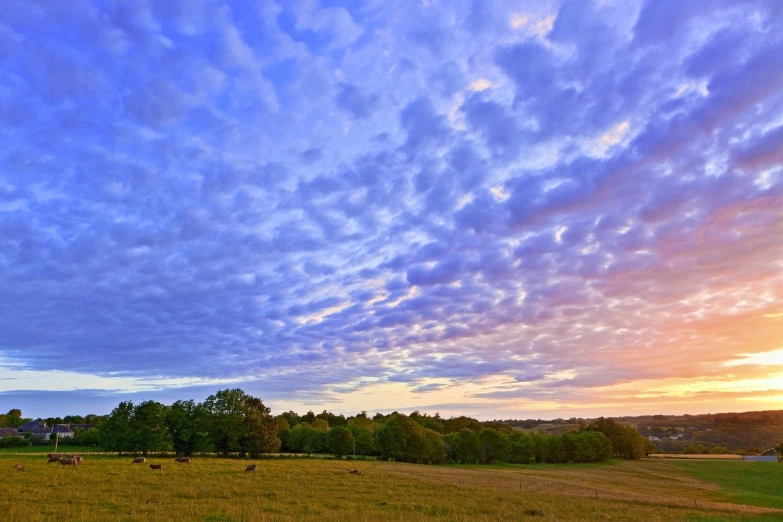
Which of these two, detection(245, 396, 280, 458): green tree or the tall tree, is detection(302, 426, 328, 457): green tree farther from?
the tall tree

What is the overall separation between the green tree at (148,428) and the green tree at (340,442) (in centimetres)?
4086

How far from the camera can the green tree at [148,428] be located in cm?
9012

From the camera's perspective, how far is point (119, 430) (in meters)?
91.8

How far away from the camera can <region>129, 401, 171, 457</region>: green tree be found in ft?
296

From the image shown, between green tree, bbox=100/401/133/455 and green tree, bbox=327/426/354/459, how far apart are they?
46.7 metres

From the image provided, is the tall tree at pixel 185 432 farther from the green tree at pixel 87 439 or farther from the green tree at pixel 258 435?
the green tree at pixel 87 439

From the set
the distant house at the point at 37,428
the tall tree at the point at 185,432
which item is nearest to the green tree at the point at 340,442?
the tall tree at the point at 185,432

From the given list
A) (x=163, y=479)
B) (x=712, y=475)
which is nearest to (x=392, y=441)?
(x=712, y=475)

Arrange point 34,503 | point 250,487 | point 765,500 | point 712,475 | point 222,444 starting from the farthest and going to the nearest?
1. point 222,444
2. point 712,475
3. point 765,500
4. point 250,487
5. point 34,503

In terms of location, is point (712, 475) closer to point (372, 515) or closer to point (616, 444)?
point (616, 444)

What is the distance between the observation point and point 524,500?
39.0 metres

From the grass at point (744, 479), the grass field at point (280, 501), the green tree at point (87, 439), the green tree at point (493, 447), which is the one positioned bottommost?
the grass at point (744, 479)

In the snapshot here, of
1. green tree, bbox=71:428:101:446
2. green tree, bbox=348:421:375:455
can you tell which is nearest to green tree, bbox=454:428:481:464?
green tree, bbox=348:421:375:455

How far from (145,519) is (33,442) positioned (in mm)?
125957
